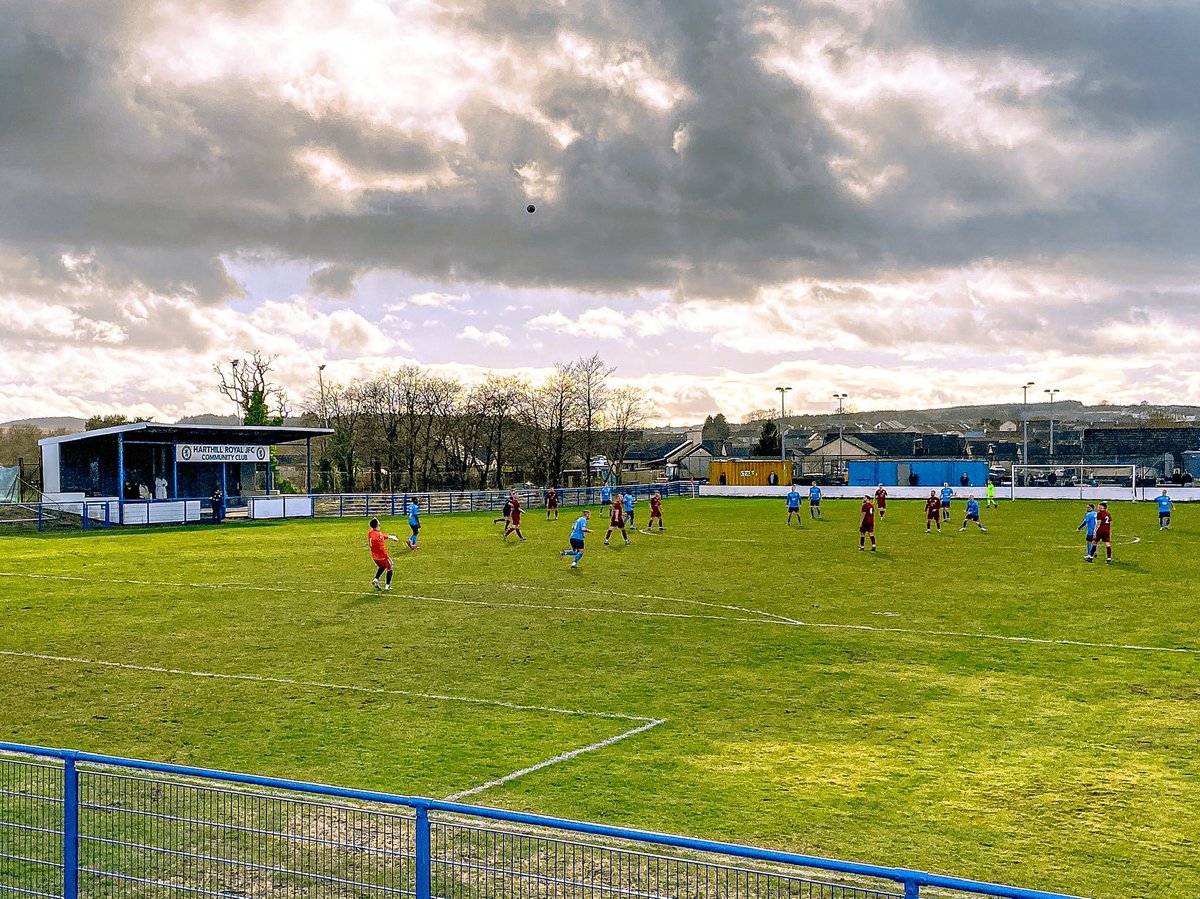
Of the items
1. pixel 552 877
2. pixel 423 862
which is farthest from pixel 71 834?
pixel 552 877

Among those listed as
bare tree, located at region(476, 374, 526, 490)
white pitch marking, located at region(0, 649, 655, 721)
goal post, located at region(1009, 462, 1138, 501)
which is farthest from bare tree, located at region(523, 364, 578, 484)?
white pitch marking, located at region(0, 649, 655, 721)

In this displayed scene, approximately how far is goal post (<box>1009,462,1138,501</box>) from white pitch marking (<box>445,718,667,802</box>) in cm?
5908

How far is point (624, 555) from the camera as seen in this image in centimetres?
3347

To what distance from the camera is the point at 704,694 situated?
14.3 meters

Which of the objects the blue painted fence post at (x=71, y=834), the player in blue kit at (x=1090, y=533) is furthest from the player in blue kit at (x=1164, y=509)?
the blue painted fence post at (x=71, y=834)

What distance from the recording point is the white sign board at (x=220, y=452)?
57.9m

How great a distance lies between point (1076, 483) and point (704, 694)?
70262 millimetres

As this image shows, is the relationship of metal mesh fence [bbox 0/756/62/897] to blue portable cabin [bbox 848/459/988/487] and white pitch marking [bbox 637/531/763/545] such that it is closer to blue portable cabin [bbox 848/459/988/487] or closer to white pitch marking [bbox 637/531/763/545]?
white pitch marking [bbox 637/531/763/545]

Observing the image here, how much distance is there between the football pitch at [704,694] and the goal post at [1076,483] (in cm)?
4111

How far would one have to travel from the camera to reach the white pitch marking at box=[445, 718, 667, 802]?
33.4 feet

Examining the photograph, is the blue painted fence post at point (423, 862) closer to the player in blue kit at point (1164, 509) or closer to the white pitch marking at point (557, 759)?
the white pitch marking at point (557, 759)

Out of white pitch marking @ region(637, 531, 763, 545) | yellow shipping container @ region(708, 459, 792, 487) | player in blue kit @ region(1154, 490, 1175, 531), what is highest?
yellow shipping container @ region(708, 459, 792, 487)

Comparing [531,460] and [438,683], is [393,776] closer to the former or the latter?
[438,683]

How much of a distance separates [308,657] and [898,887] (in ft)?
39.2
